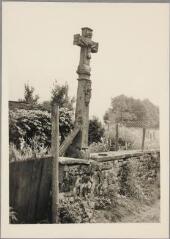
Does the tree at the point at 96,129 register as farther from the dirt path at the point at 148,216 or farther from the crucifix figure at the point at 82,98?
the dirt path at the point at 148,216

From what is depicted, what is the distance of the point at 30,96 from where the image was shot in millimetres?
3242

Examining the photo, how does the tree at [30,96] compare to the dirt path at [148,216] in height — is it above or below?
above

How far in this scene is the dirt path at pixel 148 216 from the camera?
Result: 3314 millimetres

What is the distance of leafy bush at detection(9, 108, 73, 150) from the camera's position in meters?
3.21

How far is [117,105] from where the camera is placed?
3332 mm

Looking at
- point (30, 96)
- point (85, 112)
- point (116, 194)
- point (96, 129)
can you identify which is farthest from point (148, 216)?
point (30, 96)

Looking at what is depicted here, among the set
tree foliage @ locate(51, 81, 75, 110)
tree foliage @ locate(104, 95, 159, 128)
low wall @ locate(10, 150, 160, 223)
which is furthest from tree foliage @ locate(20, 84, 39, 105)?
tree foliage @ locate(104, 95, 159, 128)

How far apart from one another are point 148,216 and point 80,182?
56 cm

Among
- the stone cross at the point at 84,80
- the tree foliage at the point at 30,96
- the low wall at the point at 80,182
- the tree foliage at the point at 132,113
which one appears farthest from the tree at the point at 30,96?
the tree foliage at the point at 132,113

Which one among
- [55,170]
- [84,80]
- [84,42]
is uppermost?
[84,42]

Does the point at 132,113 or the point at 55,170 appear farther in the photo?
the point at 132,113

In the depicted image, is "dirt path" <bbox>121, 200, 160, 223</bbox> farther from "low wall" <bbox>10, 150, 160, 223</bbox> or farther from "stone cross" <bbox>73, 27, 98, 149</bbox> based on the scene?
"stone cross" <bbox>73, 27, 98, 149</bbox>

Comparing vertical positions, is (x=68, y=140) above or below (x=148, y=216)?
above

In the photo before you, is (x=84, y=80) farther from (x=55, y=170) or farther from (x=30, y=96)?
(x=55, y=170)
